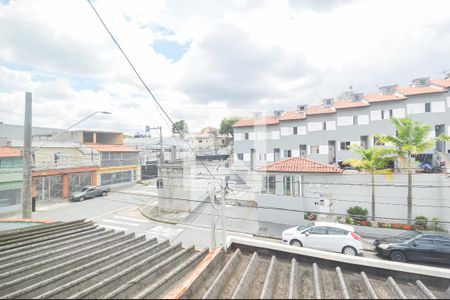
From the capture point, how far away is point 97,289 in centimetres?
328

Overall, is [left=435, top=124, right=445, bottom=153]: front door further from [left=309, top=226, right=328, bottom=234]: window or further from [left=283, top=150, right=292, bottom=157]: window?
[left=309, top=226, right=328, bottom=234]: window

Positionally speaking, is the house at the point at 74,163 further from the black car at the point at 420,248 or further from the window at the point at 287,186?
the black car at the point at 420,248

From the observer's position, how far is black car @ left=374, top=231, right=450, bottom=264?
1134 cm

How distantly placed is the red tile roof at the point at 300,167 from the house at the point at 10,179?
2167 cm

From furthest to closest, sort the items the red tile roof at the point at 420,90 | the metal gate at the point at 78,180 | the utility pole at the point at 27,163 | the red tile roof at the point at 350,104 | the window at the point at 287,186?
the metal gate at the point at 78,180
the red tile roof at the point at 350,104
the red tile roof at the point at 420,90
the window at the point at 287,186
the utility pole at the point at 27,163

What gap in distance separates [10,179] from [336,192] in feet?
89.0

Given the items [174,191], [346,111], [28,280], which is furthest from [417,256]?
[346,111]

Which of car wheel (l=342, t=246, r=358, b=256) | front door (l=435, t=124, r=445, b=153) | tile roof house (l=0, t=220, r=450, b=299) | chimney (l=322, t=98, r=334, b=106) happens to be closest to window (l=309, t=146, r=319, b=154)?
chimney (l=322, t=98, r=334, b=106)

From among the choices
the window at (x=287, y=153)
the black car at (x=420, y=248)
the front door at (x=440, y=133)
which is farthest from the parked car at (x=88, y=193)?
the front door at (x=440, y=133)

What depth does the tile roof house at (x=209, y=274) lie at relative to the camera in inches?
126

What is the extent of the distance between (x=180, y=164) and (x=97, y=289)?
1662 cm

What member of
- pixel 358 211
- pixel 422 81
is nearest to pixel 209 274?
pixel 358 211

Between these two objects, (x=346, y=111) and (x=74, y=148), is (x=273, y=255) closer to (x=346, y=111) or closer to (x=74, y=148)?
(x=346, y=111)

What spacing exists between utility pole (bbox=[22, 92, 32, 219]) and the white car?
1211 centimetres
